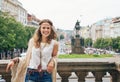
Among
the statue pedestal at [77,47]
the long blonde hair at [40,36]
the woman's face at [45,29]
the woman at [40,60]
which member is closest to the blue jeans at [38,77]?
the woman at [40,60]

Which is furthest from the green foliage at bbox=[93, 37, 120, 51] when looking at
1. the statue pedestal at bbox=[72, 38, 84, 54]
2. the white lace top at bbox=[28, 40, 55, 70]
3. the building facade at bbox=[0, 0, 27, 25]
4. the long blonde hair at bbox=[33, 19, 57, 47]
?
the white lace top at bbox=[28, 40, 55, 70]

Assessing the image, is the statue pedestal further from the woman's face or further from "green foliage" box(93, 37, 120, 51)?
the woman's face

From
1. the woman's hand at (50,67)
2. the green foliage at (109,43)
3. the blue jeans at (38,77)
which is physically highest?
the woman's hand at (50,67)

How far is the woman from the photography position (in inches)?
231

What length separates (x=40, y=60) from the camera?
A: 5918mm

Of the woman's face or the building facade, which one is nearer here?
the woman's face

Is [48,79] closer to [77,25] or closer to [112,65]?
[112,65]

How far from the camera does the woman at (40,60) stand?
5879 millimetres

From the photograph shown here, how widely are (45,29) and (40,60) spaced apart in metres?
0.48

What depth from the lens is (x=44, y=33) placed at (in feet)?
19.9

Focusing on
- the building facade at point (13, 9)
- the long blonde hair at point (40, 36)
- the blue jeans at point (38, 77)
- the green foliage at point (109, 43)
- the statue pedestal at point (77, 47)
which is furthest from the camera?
the green foliage at point (109, 43)

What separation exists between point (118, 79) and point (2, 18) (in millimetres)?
51673

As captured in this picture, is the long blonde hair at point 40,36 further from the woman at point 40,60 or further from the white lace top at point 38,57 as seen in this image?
the white lace top at point 38,57

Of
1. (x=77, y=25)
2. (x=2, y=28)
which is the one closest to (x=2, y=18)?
(x=2, y=28)
